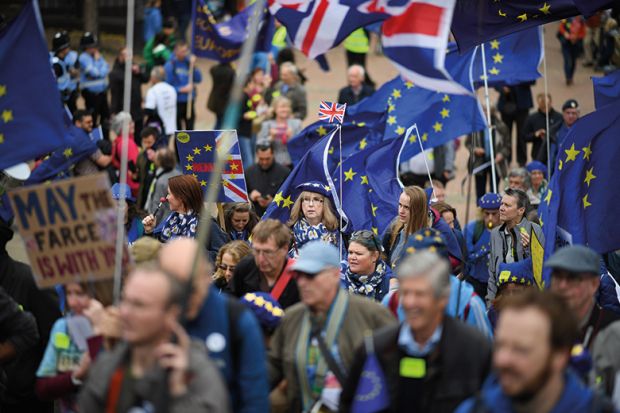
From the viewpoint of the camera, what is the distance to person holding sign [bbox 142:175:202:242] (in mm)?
10734

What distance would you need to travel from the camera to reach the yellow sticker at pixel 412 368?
6.05 meters

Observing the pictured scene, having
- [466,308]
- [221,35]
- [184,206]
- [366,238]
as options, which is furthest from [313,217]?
[221,35]

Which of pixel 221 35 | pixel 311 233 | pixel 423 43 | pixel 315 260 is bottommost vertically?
pixel 221 35

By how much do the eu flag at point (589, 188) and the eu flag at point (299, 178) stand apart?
2.59 metres

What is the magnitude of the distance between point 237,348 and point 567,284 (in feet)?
5.82

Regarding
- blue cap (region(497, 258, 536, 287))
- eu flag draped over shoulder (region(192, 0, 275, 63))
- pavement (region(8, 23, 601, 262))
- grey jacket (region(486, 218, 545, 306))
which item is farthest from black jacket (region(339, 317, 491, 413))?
pavement (region(8, 23, 601, 262))

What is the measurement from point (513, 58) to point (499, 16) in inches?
192

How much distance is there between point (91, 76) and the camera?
22375mm

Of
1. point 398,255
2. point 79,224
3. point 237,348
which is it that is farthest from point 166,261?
point 398,255

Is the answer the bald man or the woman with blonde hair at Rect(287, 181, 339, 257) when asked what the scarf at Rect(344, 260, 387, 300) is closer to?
the woman with blonde hair at Rect(287, 181, 339, 257)

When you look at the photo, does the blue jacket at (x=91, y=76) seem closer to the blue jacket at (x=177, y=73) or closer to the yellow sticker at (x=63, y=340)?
the blue jacket at (x=177, y=73)

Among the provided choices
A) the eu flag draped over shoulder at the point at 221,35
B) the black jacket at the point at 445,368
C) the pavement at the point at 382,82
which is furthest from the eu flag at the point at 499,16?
the pavement at the point at 382,82

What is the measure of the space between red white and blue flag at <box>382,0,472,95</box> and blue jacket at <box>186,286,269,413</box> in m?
2.77

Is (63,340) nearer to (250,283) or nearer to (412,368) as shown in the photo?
(250,283)
